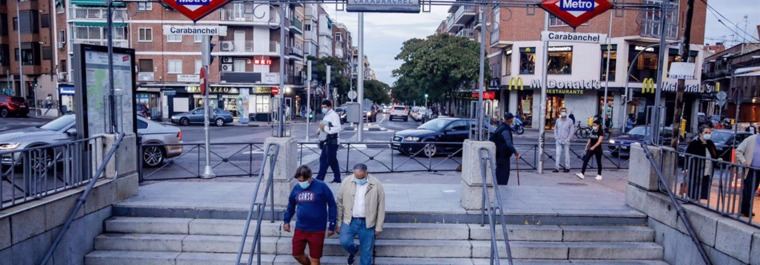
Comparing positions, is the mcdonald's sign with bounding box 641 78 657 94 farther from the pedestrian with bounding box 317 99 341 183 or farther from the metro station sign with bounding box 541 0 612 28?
the pedestrian with bounding box 317 99 341 183

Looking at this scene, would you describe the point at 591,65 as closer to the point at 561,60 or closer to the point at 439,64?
the point at 561,60

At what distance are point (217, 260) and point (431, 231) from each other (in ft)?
A: 10.3

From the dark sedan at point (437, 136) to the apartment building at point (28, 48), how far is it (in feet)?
150

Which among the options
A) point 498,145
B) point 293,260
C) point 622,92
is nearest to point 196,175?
point 293,260

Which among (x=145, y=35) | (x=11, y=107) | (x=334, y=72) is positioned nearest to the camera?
(x=11, y=107)

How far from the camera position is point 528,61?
3884 centimetres

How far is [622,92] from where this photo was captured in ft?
121

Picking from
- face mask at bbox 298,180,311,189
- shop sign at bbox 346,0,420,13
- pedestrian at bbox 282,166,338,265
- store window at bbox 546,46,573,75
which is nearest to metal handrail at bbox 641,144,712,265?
pedestrian at bbox 282,166,338,265

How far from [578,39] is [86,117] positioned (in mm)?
10406

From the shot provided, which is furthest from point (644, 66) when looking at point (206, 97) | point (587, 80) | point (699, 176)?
point (206, 97)

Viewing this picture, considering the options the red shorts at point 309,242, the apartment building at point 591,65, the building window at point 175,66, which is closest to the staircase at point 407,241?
the red shorts at point 309,242

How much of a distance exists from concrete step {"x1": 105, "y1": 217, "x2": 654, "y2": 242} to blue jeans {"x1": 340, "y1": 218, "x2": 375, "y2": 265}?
917mm

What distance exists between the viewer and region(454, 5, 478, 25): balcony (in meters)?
54.9

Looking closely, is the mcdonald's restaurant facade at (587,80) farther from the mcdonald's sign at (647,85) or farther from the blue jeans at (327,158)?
the blue jeans at (327,158)
